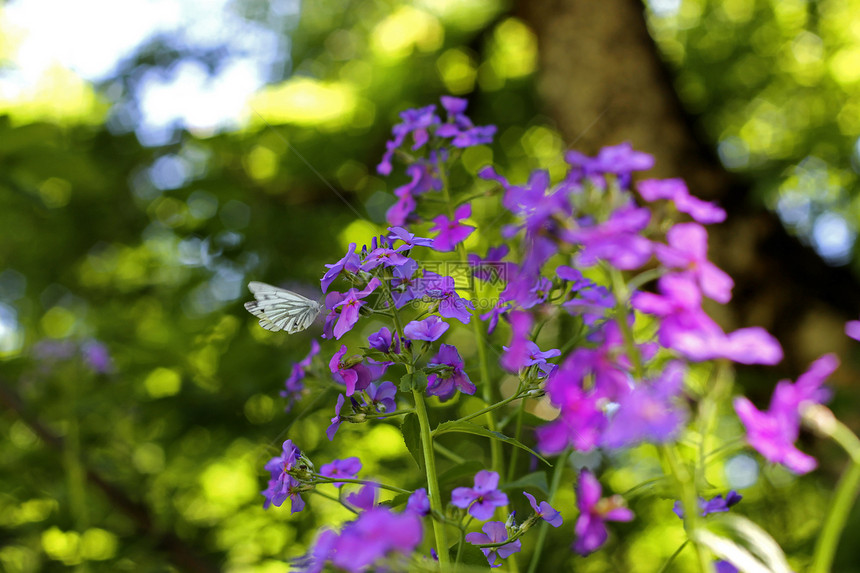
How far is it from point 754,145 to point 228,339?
11.7ft

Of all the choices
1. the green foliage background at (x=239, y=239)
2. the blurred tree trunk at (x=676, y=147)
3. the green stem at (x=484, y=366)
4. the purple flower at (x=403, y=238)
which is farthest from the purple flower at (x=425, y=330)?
the blurred tree trunk at (x=676, y=147)

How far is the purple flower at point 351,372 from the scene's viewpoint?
908 millimetres

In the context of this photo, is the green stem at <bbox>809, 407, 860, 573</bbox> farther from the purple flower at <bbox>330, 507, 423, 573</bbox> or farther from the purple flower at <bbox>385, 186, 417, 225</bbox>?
the purple flower at <bbox>385, 186, 417, 225</bbox>

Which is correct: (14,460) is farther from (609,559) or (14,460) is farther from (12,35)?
(12,35)

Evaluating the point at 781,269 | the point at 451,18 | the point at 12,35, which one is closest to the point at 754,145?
the point at 781,269

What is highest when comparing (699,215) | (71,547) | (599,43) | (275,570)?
(599,43)

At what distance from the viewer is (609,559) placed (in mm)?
2783

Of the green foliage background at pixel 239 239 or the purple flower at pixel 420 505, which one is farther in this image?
the green foliage background at pixel 239 239

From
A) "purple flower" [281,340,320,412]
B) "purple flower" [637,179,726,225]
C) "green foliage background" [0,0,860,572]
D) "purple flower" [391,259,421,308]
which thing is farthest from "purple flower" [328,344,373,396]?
"green foliage background" [0,0,860,572]

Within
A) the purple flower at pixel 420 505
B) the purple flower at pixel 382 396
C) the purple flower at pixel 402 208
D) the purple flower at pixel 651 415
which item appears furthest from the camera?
the purple flower at pixel 402 208

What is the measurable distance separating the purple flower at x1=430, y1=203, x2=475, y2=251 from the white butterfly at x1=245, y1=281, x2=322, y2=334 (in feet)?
0.81

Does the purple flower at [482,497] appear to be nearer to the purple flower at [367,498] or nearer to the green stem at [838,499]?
the purple flower at [367,498]

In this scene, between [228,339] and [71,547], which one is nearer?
[71,547]

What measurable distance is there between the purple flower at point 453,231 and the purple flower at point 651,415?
0.56 meters
